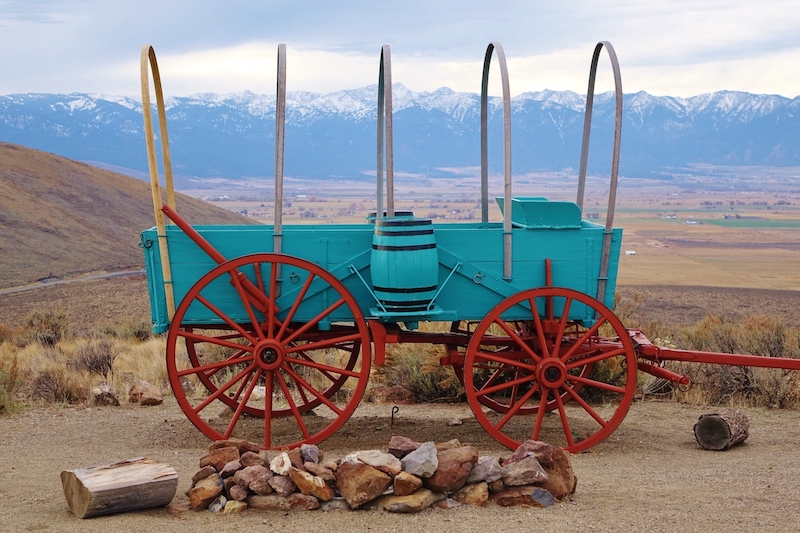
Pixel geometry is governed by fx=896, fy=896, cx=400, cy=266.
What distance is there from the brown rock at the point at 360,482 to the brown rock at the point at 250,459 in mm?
511

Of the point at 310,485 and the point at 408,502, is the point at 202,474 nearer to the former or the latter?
A: the point at 310,485

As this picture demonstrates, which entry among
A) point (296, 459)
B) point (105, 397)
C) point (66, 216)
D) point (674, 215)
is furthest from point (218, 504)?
point (674, 215)

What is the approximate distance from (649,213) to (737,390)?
101194 mm

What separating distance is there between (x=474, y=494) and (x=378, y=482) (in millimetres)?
525

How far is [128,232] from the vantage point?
43594mm

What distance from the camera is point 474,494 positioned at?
15.5ft

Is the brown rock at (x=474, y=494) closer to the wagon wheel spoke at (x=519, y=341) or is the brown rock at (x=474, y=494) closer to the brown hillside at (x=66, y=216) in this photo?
the wagon wheel spoke at (x=519, y=341)

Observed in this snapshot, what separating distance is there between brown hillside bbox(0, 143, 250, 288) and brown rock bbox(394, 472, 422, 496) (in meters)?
27.3

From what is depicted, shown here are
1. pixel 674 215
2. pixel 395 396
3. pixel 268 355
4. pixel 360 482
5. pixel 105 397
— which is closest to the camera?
pixel 360 482

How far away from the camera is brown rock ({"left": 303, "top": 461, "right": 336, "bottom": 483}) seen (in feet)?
15.4

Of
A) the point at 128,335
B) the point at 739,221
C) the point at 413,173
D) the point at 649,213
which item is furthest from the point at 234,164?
the point at 128,335

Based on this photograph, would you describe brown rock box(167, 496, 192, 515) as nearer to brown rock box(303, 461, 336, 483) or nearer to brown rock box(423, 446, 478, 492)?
brown rock box(303, 461, 336, 483)

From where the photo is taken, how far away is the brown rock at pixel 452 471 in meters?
4.68

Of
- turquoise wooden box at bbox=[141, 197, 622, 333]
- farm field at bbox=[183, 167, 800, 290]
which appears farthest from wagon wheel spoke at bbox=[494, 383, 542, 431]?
farm field at bbox=[183, 167, 800, 290]
